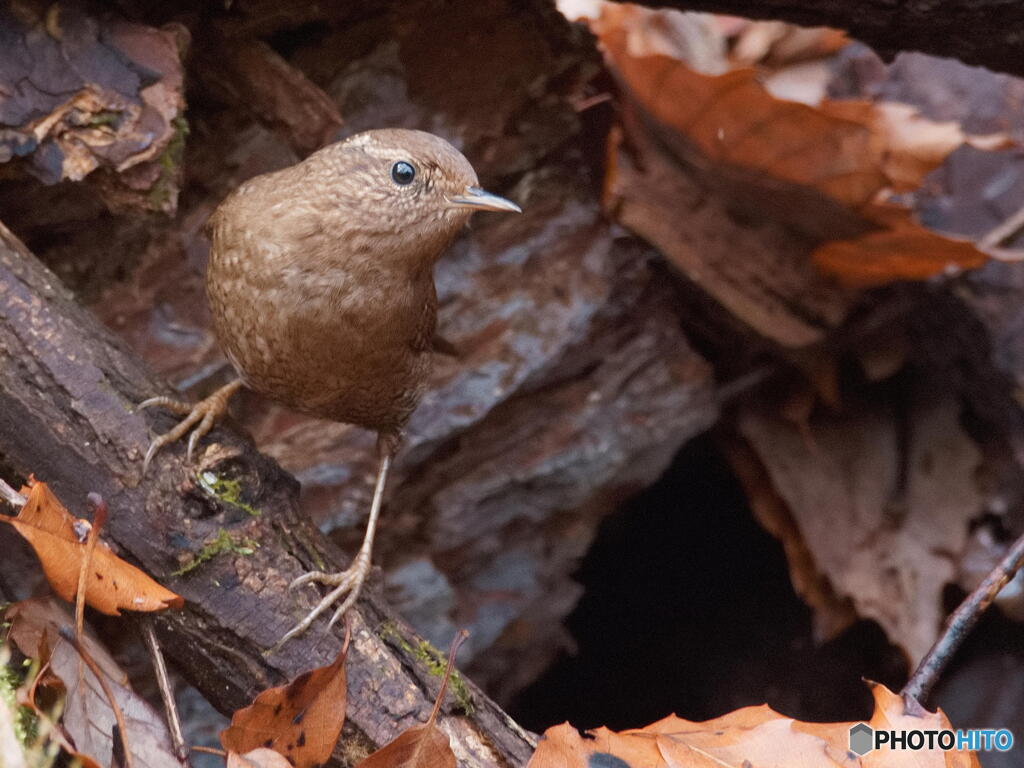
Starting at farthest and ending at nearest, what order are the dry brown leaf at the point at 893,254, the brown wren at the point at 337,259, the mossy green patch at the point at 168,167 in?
the dry brown leaf at the point at 893,254
the mossy green patch at the point at 168,167
the brown wren at the point at 337,259

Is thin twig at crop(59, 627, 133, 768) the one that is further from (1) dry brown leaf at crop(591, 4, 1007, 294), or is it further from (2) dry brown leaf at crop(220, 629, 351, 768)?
(1) dry brown leaf at crop(591, 4, 1007, 294)

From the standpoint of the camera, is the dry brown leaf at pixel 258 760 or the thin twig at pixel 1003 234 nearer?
the dry brown leaf at pixel 258 760

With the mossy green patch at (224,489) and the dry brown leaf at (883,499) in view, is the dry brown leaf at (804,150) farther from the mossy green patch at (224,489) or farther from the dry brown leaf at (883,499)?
the mossy green patch at (224,489)

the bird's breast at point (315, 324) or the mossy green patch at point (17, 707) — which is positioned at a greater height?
the bird's breast at point (315, 324)

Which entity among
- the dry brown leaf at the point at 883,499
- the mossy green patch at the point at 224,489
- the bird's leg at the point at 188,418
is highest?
the bird's leg at the point at 188,418

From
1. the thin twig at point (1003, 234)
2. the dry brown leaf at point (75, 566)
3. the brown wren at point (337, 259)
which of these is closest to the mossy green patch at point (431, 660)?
the brown wren at point (337, 259)

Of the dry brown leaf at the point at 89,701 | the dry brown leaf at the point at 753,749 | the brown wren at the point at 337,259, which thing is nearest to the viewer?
the dry brown leaf at the point at 89,701
